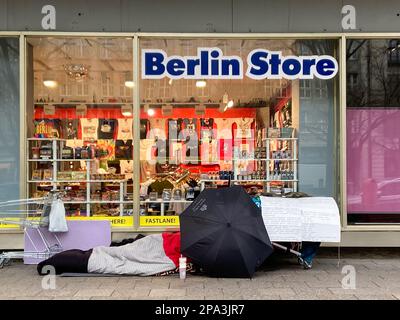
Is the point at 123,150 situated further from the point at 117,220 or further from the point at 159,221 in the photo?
the point at 159,221

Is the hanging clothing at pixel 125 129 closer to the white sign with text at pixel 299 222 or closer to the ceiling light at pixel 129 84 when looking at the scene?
the ceiling light at pixel 129 84

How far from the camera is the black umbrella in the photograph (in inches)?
253

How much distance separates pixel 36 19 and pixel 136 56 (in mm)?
1668

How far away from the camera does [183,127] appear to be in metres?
9.59

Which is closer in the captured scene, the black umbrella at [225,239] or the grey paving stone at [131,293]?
the grey paving stone at [131,293]

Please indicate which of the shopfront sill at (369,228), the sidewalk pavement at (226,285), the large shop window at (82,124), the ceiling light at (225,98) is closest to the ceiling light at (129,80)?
the large shop window at (82,124)

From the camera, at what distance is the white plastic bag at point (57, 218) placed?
296 inches

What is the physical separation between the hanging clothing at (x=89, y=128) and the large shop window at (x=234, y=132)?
44.3 inches

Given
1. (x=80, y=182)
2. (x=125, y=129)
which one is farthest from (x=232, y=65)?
(x=80, y=182)

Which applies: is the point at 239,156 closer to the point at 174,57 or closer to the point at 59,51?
the point at 174,57

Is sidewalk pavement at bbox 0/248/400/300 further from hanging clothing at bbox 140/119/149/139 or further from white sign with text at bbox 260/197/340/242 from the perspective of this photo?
hanging clothing at bbox 140/119/149/139

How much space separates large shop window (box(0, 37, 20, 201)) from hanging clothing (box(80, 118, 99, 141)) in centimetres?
135

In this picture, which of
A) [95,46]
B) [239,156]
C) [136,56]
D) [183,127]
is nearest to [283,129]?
[239,156]

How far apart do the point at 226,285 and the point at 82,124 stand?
175 inches
